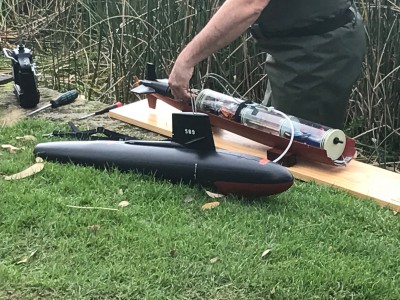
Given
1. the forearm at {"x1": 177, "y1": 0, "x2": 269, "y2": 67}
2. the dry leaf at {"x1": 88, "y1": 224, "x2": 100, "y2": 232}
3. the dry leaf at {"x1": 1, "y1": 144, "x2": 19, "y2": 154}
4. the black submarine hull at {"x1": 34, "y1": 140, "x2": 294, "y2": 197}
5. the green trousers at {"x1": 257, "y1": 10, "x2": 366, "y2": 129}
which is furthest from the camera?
the green trousers at {"x1": 257, "y1": 10, "x2": 366, "y2": 129}

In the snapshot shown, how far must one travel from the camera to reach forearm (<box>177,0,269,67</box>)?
3.14 meters

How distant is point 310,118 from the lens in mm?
3762

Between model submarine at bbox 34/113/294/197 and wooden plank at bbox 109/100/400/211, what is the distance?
0.41 meters

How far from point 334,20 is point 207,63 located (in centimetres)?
170

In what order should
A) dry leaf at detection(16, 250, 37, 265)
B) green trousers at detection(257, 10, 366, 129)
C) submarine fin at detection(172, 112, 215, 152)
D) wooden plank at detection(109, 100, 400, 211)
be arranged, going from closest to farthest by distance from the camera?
1. dry leaf at detection(16, 250, 37, 265)
2. submarine fin at detection(172, 112, 215, 152)
3. wooden plank at detection(109, 100, 400, 211)
4. green trousers at detection(257, 10, 366, 129)

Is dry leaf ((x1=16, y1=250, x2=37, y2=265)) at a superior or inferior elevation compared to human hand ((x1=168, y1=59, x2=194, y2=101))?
inferior

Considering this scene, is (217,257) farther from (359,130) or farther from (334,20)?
(359,130)

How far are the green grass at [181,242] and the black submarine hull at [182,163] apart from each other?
0.05m

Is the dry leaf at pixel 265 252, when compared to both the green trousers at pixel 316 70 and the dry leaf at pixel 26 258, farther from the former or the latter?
the green trousers at pixel 316 70

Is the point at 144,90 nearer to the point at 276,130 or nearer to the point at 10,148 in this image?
the point at 10,148

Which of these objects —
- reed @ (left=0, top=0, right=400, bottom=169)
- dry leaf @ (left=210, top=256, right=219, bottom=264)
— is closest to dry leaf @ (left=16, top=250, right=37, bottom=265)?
dry leaf @ (left=210, top=256, right=219, bottom=264)

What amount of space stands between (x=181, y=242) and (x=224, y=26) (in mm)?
1139

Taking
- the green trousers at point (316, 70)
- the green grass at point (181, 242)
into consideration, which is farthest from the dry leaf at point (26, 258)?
the green trousers at point (316, 70)

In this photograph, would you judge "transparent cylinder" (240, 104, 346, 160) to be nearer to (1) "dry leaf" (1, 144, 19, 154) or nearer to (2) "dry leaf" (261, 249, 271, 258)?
(2) "dry leaf" (261, 249, 271, 258)
